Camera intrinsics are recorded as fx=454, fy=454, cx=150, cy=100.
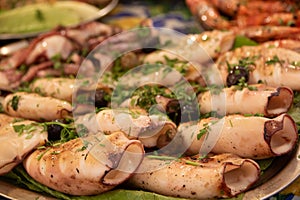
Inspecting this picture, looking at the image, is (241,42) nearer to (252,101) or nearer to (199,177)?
(252,101)

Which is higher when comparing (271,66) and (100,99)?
(271,66)

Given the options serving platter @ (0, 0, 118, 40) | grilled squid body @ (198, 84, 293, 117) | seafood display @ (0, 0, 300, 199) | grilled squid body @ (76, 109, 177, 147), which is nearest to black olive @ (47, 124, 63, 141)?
seafood display @ (0, 0, 300, 199)

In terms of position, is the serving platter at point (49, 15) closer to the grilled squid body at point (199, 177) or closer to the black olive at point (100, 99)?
the black olive at point (100, 99)

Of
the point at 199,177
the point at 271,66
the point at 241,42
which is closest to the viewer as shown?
the point at 199,177

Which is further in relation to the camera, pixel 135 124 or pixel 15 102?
pixel 15 102

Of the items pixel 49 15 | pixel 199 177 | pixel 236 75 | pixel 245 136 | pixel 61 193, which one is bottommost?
pixel 61 193

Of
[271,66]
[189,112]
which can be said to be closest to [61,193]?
[189,112]
